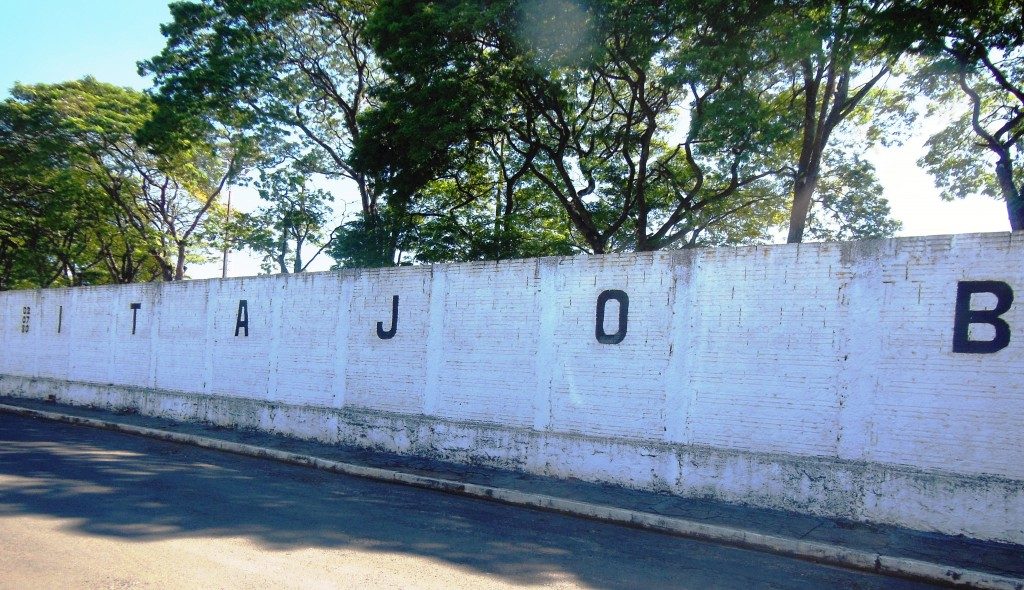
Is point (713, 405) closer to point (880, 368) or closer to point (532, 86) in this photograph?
point (880, 368)

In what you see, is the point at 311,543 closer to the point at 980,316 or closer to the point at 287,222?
the point at 980,316

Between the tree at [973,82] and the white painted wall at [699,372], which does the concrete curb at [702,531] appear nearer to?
the white painted wall at [699,372]

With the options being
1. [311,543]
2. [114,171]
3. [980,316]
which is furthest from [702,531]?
[114,171]

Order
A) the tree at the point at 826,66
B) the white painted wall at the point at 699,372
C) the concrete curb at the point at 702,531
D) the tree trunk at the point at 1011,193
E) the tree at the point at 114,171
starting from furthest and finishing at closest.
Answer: the tree at the point at 114,171, the tree trunk at the point at 1011,193, the tree at the point at 826,66, the white painted wall at the point at 699,372, the concrete curb at the point at 702,531

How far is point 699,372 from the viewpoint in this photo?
8695 mm

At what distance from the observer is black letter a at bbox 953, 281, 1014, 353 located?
6906mm

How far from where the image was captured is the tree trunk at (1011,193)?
47.2 ft

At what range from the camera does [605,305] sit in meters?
9.51

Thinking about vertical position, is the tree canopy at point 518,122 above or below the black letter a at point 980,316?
above

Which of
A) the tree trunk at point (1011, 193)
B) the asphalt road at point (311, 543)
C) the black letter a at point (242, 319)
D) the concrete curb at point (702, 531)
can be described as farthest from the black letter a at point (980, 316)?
the black letter a at point (242, 319)

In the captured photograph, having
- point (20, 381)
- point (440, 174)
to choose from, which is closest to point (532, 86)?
point (440, 174)

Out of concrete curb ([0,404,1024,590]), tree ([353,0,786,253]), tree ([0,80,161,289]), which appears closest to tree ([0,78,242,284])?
tree ([0,80,161,289])

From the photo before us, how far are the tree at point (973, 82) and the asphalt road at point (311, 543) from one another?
10.8 meters

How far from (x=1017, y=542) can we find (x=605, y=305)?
4.95m
